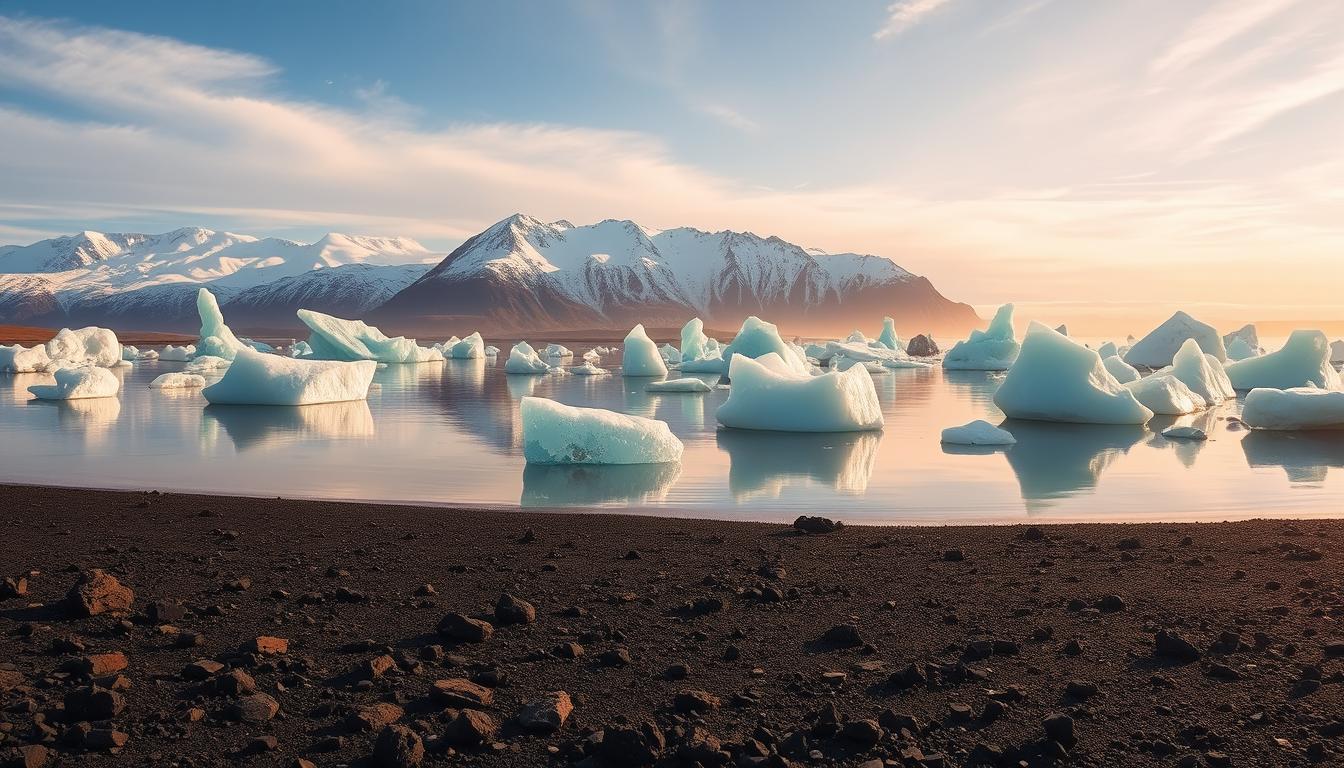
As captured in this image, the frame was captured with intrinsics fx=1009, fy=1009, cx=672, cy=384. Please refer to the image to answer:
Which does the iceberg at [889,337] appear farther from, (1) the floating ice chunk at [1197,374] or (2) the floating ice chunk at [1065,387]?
(2) the floating ice chunk at [1065,387]

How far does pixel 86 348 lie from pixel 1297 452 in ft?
135

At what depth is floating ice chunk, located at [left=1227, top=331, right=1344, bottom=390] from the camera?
23297 millimetres

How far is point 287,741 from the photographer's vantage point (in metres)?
3.34

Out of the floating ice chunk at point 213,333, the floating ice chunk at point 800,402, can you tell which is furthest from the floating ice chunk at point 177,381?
the floating ice chunk at point 800,402

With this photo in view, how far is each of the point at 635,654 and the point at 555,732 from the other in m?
0.84

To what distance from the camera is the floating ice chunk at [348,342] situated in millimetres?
36938

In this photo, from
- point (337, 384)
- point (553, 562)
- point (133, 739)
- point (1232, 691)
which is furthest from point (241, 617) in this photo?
point (337, 384)

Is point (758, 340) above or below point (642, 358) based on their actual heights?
above

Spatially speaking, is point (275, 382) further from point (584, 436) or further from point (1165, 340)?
point (1165, 340)

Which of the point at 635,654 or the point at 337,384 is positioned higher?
the point at 337,384

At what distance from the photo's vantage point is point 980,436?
1409cm

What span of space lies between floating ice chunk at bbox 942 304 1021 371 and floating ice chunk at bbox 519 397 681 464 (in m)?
35.5

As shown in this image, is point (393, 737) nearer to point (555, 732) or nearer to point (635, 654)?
point (555, 732)

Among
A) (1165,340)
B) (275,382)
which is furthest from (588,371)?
(1165,340)
